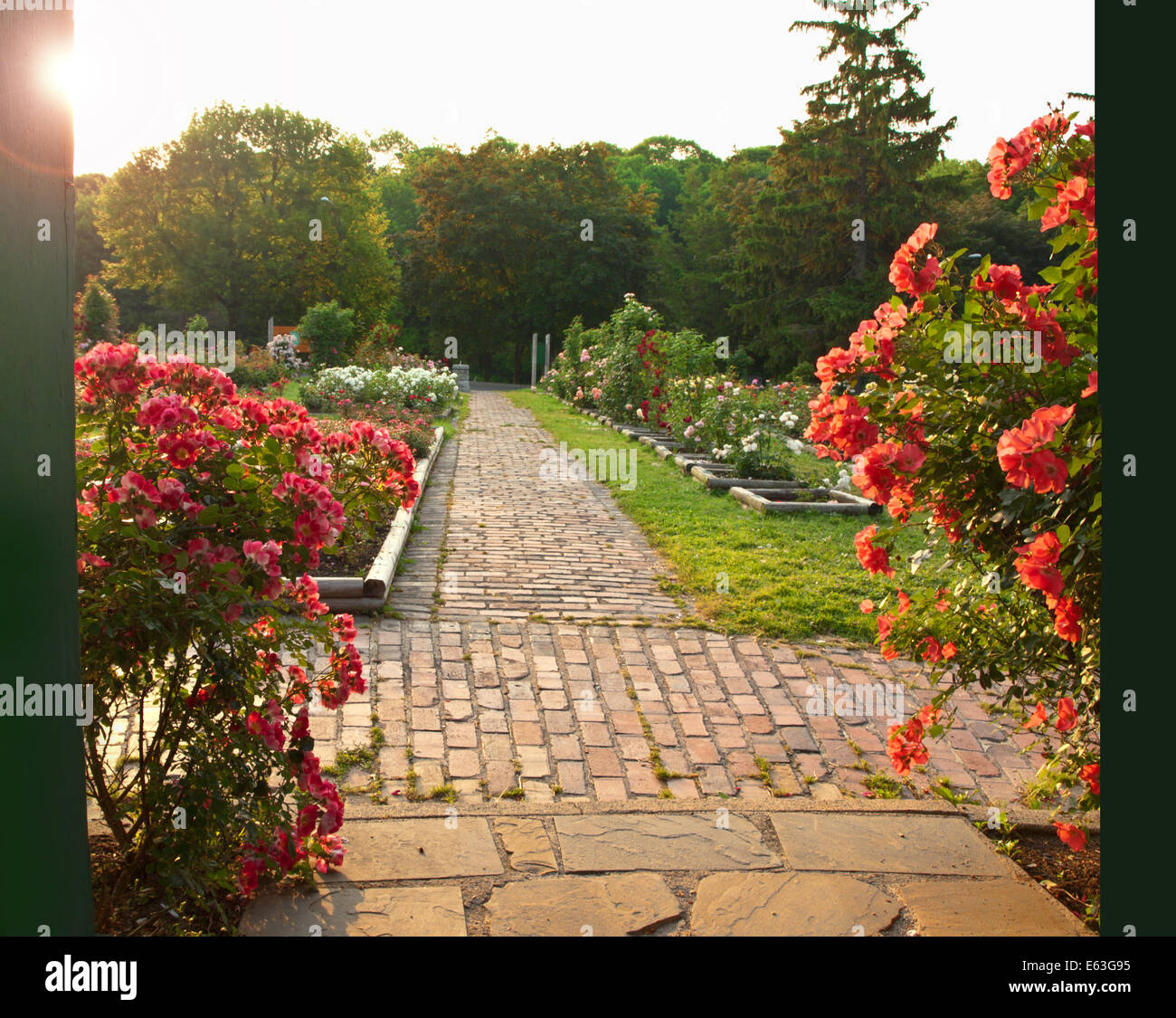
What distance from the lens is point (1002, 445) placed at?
8.28ft

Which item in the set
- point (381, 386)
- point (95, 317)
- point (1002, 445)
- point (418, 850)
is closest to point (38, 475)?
point (418, 850)

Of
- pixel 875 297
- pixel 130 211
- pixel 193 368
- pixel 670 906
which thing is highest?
pixel 130 211

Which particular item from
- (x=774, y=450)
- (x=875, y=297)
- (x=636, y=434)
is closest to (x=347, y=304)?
(x=875, y=297)

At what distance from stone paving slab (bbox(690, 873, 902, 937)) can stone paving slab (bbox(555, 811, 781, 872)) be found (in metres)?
0.12

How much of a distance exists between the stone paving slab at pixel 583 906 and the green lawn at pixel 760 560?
3166 millimetres

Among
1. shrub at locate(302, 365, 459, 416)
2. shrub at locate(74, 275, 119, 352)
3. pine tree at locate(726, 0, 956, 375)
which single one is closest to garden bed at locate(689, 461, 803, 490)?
shrub at locate(302, 365, 459, 416)

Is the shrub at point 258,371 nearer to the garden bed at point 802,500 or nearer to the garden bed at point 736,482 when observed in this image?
the garden bed at point 736,482

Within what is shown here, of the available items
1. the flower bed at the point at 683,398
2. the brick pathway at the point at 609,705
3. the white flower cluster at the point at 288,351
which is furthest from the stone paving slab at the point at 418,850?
the white flower cluster at the point at 288,351

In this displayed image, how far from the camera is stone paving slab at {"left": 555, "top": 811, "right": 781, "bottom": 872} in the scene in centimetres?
333

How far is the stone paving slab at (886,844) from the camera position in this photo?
3.36 metres

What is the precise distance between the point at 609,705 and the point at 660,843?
1.46m

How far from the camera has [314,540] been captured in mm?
2936

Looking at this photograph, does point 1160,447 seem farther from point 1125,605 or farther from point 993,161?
point 993,161
